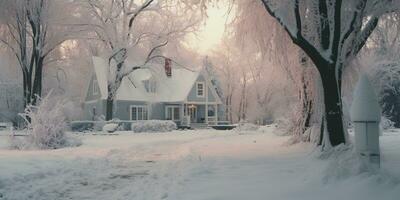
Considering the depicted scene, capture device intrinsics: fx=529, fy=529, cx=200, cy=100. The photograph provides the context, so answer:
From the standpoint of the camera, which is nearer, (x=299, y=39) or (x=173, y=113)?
(x=299, y=39)

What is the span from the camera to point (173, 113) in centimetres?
5597

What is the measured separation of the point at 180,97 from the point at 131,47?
39.8ft

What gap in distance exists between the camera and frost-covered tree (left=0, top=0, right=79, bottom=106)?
3225 cm

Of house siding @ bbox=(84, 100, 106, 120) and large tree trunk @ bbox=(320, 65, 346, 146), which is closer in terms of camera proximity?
large tree trunk @ bbox=(320, 65, 346, 146)

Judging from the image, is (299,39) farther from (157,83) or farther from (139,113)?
(157,83)

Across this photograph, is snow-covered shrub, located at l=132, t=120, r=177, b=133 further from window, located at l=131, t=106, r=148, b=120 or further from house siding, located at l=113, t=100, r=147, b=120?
window, located at l=131, t=106, r=148, b=120

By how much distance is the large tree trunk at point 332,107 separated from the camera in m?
13.6

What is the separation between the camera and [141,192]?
383 inches

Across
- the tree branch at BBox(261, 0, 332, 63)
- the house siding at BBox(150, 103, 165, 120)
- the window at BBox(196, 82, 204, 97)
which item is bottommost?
the house siding at BBox(150, 103, 165, 120)

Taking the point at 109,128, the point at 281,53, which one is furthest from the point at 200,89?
the point at 281,53

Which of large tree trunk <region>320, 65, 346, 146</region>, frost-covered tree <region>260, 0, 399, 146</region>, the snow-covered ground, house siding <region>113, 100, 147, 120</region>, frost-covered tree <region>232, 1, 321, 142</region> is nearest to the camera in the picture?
the snow-covered ground

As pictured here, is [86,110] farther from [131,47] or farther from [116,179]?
[116,179]

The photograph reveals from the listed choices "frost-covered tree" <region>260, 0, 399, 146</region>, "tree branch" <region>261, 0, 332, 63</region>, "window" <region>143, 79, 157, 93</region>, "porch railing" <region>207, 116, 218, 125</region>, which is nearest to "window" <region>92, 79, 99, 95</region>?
"window" <region>143, 79, 157, 93</region>

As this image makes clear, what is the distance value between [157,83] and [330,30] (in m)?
42.3
